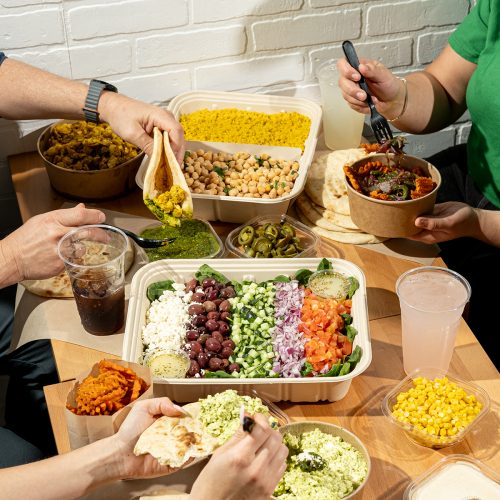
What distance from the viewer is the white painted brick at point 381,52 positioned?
3.07m

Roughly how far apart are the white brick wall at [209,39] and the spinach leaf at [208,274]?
1085 mm

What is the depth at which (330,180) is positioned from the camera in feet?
8.62

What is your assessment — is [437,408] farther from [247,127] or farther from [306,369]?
[247,127]

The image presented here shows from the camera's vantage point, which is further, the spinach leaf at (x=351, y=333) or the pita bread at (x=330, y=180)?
the pita bread at (x=330, y=180)

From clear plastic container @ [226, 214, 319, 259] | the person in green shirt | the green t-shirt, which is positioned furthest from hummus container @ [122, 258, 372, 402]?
the green t-shirt

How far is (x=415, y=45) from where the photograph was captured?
3.16m

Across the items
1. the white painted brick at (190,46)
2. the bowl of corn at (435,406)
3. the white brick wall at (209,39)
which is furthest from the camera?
the white painted brick at (190,46)

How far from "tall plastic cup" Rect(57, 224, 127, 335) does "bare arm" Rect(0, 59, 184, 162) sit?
0.49 metres

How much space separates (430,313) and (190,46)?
1.55m

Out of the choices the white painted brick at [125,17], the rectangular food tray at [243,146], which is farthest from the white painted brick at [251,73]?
the white painted brick at [125,17]

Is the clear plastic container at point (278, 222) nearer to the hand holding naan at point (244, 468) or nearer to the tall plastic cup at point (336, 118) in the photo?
the tall plastic cup at point (336, 118)

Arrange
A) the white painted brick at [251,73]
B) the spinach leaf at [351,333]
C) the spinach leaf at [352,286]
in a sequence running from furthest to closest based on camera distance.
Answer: the white painted brick at [251,73] → the spinach leaf at [352,286] → the spinach leaf at [351,333]

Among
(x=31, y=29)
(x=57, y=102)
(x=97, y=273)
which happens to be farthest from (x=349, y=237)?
(x=31, y=29)

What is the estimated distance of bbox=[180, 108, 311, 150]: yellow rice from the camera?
2783 millimetres
